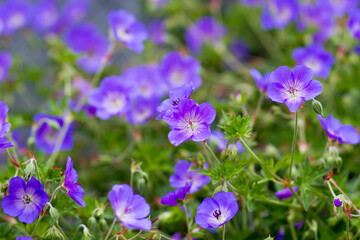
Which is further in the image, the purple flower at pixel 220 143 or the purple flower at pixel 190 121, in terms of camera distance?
the purple flower at pixel 220 143

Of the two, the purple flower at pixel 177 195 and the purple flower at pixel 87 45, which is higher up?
the purple flower at pixel 177 195

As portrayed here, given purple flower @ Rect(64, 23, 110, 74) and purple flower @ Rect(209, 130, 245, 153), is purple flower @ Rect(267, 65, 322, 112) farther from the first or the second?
purple flower @ Rect(64, 23, 110, 74)

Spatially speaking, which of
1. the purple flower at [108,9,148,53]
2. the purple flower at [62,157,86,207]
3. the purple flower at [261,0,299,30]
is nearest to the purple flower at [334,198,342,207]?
the purple flower at [62,157,86,207]

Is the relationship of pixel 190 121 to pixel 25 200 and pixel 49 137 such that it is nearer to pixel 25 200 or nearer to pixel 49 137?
pixel 25 200

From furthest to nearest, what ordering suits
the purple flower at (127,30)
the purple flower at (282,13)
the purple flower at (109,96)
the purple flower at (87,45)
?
1. the purple flower at (87,45)
2. the purple flower at (282,13)
3. the purple flower at (127,30)
4. the purple flower at (109,96)

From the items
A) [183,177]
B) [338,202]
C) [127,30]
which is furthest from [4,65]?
[338,202]

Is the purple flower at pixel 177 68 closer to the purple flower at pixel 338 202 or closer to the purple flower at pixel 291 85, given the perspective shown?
the purple flower at pixel 291 85

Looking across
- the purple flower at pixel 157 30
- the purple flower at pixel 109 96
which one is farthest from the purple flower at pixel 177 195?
the purple flower at pixel 157 30
